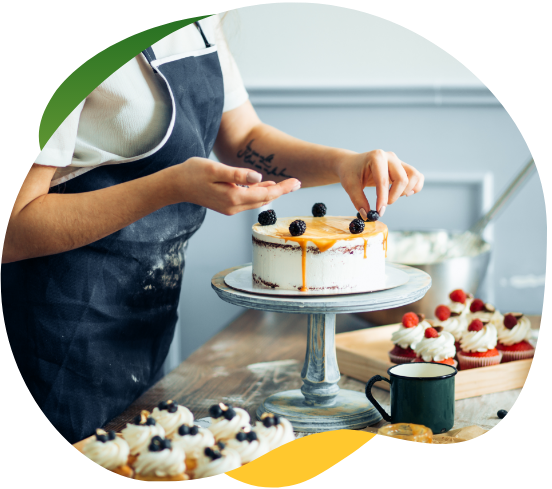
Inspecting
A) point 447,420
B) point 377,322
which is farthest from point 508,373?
point 377,322

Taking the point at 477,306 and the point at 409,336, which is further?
the point at 477,306

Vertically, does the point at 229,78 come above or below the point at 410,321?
above

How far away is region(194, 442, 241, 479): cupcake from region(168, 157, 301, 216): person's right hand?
259 mm

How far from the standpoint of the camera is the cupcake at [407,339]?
34.7 inches

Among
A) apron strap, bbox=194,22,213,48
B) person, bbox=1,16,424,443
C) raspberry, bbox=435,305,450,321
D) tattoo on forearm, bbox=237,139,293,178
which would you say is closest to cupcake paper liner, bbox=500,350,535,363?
raspberry, bbox=435,305,450,321

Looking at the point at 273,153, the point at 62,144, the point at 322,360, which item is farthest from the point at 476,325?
the point at 62,144

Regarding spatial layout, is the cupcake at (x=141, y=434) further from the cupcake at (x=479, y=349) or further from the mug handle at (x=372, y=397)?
the cupcake at (x=479, y=349)

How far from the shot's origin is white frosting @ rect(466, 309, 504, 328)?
3.29 feet

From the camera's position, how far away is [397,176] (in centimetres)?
80

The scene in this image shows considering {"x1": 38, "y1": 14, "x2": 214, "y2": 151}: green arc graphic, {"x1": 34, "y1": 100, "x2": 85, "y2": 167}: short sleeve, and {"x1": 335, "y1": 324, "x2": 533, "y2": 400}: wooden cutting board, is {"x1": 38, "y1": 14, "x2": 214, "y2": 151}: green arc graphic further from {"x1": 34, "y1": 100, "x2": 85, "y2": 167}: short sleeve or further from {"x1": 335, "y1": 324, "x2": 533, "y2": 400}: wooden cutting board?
{"x1": 335, "y1": 324, "x2": 533, "y2": 400}: wooden cutting board

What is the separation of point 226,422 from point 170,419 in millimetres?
60

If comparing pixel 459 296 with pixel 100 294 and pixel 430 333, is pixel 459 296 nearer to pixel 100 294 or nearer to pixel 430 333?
pixel 430 333

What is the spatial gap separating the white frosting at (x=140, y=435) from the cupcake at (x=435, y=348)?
0.40m

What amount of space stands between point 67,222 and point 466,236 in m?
0.72
